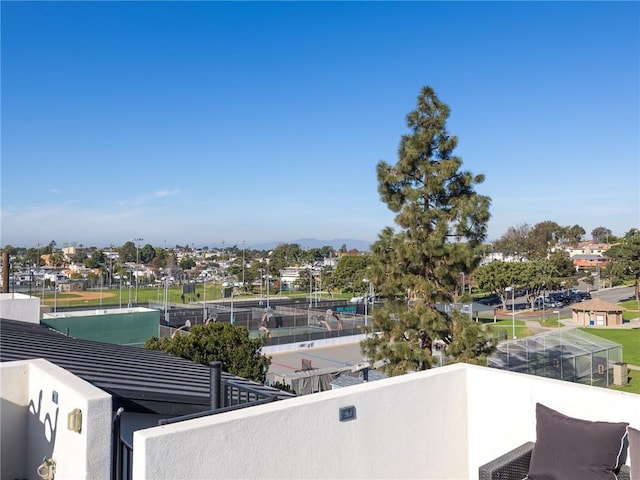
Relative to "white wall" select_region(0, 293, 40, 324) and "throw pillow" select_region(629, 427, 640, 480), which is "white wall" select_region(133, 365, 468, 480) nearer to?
"throw pillow" select_region(629, 427, 640, 480)

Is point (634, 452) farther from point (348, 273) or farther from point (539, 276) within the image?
point (348, 273)

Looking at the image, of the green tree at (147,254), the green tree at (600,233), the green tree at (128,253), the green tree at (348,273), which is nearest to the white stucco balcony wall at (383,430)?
the green tree at (348,273)

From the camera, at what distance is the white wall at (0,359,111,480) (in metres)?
2.62

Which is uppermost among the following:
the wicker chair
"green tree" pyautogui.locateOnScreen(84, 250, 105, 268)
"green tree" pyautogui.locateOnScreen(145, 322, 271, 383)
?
"green tree" pyautogui.locateOnScreen(84, 250, 105, 268)

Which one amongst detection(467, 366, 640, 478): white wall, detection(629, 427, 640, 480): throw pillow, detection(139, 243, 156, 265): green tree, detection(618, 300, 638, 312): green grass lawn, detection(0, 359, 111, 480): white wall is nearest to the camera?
detection(0, 359, 111, 480): white wall

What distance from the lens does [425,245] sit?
8.88 meters

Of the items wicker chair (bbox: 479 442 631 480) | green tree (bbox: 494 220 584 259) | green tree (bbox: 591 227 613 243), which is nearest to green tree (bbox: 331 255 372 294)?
green tree (bbox: 494 220 584 259)

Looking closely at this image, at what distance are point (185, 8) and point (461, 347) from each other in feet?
32.1

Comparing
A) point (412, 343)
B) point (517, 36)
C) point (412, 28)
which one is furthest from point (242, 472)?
point (517, 36)

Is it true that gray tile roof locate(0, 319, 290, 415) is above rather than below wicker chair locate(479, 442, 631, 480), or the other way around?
above

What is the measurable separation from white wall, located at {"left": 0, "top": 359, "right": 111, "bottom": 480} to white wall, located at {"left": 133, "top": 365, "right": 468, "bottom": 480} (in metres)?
0.39

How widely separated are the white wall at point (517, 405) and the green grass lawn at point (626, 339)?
20.3 meters

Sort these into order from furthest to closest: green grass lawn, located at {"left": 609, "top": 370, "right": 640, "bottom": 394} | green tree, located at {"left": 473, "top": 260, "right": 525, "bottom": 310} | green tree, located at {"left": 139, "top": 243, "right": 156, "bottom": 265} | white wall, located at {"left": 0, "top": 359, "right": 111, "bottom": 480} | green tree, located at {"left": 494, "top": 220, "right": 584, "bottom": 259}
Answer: green tree, located at {"left": 139, "top": 243, "right": 156, "bottom": 265}, green tree, located at {"left": 494, "top": 220, "right": 584, "bottom": 259}, green tree, located at {"left": 473, "top": 260, "right": 525, "bottom": 310}, green grass lawn, located at {"left": 609, "top": 370, "right": 640, "bottom": 394}, white wall, located at {"left": 0, "top": 359, "right": 111, "bottom": 480}

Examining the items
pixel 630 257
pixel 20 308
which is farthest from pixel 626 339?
pixel 20 308
